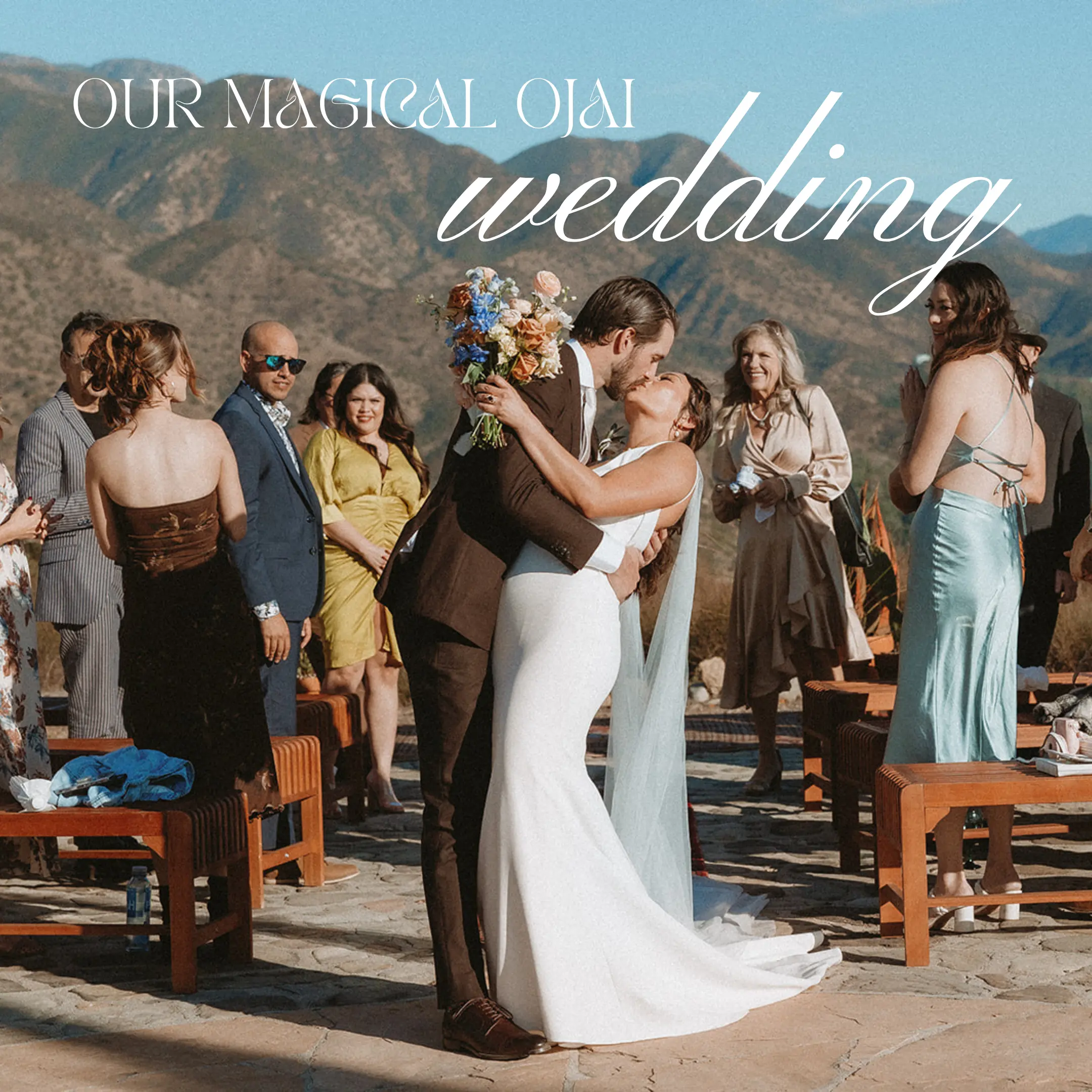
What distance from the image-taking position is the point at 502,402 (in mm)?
3711

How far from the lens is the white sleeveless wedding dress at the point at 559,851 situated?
12.7 feet

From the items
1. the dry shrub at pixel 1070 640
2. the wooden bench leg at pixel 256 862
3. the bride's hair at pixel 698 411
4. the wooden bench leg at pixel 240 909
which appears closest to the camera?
the wooden bench leg at pixel 240 909

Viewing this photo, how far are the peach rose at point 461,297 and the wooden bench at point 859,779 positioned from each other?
2527 mm

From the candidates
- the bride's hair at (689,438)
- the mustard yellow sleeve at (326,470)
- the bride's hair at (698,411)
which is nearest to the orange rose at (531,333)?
the bride's hair at (689,438)

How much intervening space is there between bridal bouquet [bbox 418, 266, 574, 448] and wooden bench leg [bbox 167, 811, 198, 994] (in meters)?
1.64

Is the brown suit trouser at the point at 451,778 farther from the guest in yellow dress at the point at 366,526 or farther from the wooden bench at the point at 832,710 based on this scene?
the guest in yellow dress at the point at 366,526

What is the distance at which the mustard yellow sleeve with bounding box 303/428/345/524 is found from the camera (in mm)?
7621

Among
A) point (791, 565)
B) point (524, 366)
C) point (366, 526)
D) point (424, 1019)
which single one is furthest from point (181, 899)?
point (791, 565)

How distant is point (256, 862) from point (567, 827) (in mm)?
2083

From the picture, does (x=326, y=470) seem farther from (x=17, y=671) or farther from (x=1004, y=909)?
(x=1004, y=909)

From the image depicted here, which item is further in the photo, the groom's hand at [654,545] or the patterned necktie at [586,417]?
the groom's hand at [654,545]

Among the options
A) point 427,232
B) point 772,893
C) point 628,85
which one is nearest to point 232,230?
point 427,232

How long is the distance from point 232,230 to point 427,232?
2233 inches

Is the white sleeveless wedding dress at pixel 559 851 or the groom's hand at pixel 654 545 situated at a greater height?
the groom's hand at pixel 654 545
